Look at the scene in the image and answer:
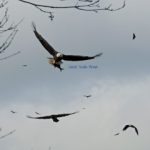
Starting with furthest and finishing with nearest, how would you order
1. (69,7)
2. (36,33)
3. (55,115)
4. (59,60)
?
(55,115) < (36,33) < (59,60) < (69,7)

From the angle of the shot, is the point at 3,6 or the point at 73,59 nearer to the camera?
the point at 73,59

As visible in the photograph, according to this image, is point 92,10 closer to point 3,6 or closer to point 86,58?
point 86,58

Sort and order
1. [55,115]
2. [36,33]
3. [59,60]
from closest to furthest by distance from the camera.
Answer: [59,60], [36,33], [55,115]

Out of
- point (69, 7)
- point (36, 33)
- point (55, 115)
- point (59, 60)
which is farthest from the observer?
point (55, 115)

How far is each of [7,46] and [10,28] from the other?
0.69 m

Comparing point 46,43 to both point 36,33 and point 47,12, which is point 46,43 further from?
point 47,12

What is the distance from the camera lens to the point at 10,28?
1675 centimetres

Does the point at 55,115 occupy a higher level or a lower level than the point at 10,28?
lower

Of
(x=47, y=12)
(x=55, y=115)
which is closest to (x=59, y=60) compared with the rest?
(x=47, y=12)

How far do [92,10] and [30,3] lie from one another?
1.54 m

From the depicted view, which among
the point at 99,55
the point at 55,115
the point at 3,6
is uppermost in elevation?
the point at 3,6

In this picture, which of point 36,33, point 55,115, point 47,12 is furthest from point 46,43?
point 55,115

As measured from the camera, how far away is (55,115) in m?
18.9

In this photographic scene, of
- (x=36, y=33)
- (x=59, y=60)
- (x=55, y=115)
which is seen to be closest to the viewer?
(x=59, y=60)
